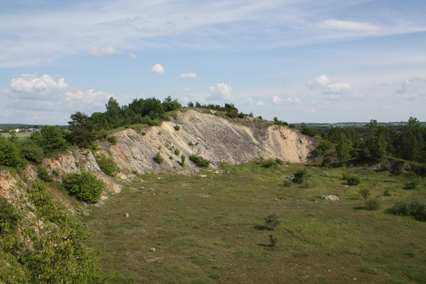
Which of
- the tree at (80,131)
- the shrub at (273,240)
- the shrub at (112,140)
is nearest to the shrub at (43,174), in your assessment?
the tree at (80,131)

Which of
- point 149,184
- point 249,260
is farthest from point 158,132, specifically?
point 249,260

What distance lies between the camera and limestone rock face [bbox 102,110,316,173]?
4219 centimetres

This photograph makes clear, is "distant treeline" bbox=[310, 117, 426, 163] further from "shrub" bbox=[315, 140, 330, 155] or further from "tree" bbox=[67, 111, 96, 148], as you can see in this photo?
"tree" bbox=[67, 111, 96, 148]

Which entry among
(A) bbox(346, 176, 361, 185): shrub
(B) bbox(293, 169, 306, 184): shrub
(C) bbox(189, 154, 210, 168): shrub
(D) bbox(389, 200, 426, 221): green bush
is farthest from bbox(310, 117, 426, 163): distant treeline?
(D) bbox(389, 200, 426, 221): green bush

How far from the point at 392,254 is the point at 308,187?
22.0m

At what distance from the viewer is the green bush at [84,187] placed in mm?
23719

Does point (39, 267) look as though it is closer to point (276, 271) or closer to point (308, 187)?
point (276, 271)

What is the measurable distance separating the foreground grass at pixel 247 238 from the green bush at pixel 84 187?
4.21 feet

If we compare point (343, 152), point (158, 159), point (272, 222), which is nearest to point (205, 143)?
point (158, 159)

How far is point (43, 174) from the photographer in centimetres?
2269

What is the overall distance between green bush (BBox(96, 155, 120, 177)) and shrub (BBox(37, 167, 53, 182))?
1082 centimetres

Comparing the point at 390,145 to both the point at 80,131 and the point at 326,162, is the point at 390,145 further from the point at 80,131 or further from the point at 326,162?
the point at 80,131

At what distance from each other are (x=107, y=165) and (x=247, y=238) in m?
22.0

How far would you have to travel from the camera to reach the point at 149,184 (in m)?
35.1
